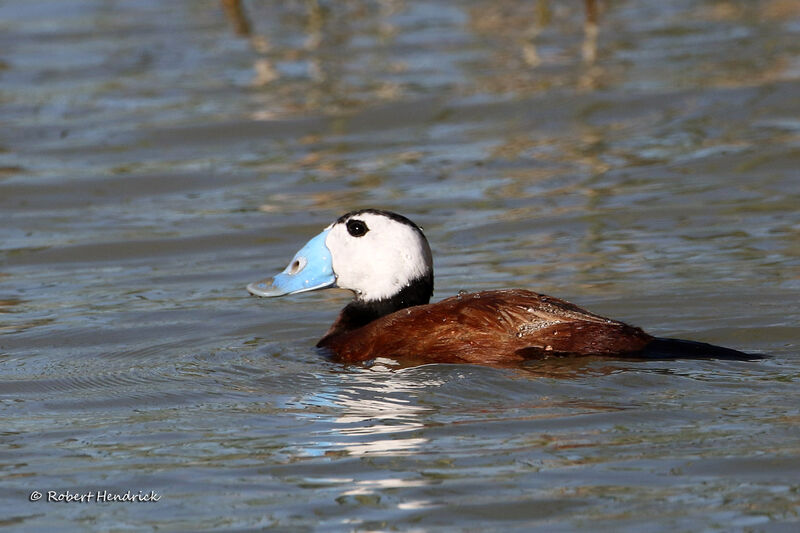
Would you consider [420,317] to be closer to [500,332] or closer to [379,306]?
[500,332]

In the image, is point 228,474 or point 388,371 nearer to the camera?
point 228,474

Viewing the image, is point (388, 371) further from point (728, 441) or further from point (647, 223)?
point (647, 223)

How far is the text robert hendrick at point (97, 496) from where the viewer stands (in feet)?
16.3

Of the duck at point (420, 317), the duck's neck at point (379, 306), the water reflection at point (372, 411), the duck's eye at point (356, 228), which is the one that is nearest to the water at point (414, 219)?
the water reflection at point (372, 411)

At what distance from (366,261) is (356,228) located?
0.17m

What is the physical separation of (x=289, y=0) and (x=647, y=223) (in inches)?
400

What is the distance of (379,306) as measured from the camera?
7.24 m

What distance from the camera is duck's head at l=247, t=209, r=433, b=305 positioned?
23.3ft

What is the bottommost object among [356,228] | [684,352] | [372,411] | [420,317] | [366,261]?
[372,411]

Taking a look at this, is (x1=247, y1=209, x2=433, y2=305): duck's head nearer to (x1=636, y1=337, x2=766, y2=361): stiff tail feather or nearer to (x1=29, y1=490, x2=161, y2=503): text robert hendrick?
(x1=636, y1=337, x2=766, y2=361): stiff tail feather

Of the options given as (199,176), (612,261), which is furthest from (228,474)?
(199,176)

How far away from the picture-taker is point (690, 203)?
9914 mm

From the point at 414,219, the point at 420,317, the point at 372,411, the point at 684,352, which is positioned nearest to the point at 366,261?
the point at 420,317

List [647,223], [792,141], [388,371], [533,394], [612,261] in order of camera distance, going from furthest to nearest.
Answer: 1. [792,141]
2. [647,223]
3. [612,261]
4. [388,371]
5. [533,394]
